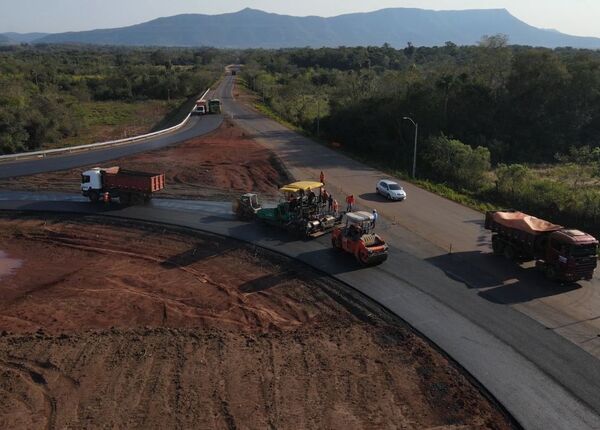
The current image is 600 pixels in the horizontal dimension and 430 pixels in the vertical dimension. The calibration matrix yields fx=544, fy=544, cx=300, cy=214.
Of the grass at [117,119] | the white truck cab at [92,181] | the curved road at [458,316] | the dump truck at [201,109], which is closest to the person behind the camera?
the curved road at [458,316]

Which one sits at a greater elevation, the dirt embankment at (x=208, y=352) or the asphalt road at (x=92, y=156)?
the asphalt road at (x=92, y=156)

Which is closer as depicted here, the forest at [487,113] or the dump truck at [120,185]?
the dump truck at [120,185]

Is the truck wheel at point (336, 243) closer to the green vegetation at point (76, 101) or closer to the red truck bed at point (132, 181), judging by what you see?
the red truck bed at point (132, 181)

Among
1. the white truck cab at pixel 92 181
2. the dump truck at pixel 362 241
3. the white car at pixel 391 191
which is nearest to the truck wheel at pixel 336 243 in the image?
the dump truck at pixel 362 241

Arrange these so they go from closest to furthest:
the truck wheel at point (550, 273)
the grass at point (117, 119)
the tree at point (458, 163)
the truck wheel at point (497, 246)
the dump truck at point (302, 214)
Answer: the truck wheel at point (550, 273) → the truck wheel at point (497, 246) → the dump truck at point (302, 214) → the tree at point (458, 163) → the grass at point (117, 119)

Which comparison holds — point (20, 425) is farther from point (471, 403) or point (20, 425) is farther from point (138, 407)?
point (471, 403)
